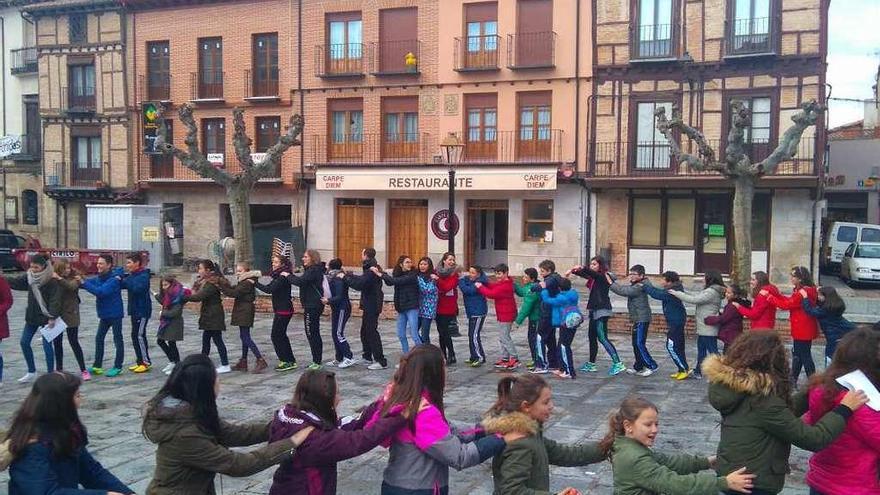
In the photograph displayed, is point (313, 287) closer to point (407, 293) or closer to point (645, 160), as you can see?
point (407, 293)

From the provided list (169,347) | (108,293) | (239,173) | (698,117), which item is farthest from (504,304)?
(698,117)

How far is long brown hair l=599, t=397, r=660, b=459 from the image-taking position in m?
3.89

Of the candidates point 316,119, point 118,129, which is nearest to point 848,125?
point 316,119

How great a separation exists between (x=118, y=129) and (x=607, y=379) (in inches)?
998

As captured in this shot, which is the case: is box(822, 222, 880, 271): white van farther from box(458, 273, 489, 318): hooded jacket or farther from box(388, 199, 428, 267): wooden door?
box(458, 273, 489, 318): hooded jacket

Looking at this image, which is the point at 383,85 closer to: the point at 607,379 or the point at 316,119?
the point at 316,119

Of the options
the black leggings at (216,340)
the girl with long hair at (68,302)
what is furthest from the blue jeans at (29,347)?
the black leggings at (216,340)

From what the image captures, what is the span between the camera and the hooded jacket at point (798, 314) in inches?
369

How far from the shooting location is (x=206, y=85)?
29.1m

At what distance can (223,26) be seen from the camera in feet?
93.6

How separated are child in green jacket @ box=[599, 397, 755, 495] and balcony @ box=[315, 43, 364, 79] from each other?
2418cm

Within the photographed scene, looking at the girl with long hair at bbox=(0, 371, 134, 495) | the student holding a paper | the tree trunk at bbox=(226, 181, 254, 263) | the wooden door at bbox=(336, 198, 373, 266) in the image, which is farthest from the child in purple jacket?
the wooden door at bbox=(336, 198, 373, 266)

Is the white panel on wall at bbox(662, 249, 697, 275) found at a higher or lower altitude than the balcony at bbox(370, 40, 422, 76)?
lower

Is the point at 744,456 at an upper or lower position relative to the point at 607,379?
upper
